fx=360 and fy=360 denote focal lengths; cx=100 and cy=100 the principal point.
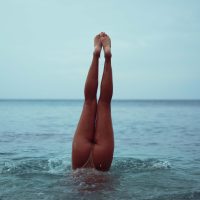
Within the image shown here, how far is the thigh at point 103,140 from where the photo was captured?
6688 mm

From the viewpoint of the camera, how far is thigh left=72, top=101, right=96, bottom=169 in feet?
22.2

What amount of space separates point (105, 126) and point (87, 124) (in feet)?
1.14

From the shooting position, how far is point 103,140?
22.2 feet

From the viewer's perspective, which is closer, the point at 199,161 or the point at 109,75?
the point at 109,75

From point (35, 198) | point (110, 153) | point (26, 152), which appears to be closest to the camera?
point (35, 198)

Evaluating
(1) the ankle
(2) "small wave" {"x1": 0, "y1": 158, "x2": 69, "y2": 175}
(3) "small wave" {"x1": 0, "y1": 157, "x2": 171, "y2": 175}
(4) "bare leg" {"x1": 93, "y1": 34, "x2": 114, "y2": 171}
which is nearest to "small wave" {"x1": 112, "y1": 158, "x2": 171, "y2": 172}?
(3) "small wave" {"x1": 0, "y1": 157, "x2": 171, "y2": 175}

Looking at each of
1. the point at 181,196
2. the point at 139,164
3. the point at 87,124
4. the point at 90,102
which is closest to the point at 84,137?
the point at 87,124

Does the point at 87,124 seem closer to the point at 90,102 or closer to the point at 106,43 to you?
the point at 90,102

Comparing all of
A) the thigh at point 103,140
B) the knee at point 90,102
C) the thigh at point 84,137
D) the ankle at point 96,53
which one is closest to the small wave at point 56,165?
the thigh at point 84,137

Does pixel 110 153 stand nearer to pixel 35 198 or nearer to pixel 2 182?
pixel 35 198

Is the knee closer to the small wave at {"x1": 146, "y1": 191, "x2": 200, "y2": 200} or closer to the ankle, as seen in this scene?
the ankle

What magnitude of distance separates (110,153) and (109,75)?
1.47 m

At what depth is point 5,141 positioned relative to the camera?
555 inches

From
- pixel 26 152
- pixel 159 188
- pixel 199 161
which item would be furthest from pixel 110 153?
pixel 26 152
